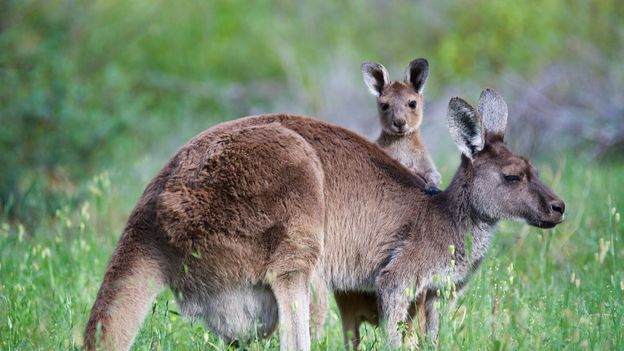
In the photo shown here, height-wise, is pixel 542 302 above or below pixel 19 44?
below

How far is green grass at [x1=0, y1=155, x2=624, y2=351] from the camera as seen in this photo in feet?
17.8

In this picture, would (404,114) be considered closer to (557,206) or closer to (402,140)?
(402,140)

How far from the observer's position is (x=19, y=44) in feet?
45.5

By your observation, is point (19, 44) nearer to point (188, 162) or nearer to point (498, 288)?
point (188, 162)

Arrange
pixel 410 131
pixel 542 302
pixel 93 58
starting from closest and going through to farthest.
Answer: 1. pixel 542 302
2. pixel 410 131
3. pixel 93 58

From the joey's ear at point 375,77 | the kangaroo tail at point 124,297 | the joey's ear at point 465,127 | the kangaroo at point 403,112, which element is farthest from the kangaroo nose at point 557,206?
the joey's ear at point 375,77

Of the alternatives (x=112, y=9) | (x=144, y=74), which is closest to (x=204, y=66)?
(x=144, y=74)

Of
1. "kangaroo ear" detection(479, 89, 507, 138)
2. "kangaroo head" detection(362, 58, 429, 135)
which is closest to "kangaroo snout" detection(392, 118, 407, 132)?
"kangaroo head" detection(362, 58, 429, 135)

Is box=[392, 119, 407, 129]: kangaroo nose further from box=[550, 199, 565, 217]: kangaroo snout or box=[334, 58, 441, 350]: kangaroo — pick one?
box=[550, 199, 565, 217]: kangaroo snout

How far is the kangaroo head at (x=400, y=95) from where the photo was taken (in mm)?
8109

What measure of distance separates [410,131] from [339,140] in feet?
6.36

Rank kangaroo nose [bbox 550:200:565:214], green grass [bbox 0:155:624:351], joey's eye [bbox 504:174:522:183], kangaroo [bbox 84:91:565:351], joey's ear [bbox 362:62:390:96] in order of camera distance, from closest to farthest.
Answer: green grass [bbox 0:155:624:351], kangaroo [bbox 84:91:565:351], kangaroo nose [bbox 550:200:565:214], joey's eye [bbox 504:174:522:183], joey's ear [bbox 362:62:390:96]

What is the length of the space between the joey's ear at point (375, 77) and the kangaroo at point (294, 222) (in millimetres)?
2046

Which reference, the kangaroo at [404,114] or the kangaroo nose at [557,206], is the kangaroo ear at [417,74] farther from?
the kangaroo nose at [557,206]
